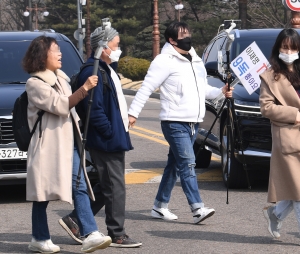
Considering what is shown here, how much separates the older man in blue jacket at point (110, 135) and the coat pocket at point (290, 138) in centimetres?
116

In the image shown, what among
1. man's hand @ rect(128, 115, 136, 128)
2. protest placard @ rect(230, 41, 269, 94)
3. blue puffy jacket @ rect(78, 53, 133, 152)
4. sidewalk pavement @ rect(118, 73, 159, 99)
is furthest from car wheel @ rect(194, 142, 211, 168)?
→ sidewalk pavement @ rect(118, 73, 159, 99)

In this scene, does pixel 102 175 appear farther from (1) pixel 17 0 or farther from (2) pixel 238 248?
(1) pixel 17 0

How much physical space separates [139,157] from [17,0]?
3120 inches

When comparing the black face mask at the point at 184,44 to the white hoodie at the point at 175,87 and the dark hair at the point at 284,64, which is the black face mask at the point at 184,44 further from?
the dark hair at the point at 284,64

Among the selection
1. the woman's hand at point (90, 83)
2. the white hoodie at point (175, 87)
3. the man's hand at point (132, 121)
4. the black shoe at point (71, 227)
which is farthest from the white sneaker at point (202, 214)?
the woman's hand at point (90, 83)

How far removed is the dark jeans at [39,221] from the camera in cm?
707

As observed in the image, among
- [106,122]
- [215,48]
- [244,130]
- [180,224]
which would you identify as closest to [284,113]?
[106,122]

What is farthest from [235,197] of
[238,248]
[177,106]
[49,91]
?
[49,91]

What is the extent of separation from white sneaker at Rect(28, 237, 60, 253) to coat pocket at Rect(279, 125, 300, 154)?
6.15 feet

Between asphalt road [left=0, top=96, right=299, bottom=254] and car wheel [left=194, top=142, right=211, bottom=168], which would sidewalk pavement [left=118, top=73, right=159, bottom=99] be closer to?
car wheel [left=194, top=142, right=211, bottom=168]

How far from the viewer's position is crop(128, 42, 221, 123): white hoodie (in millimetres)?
8312

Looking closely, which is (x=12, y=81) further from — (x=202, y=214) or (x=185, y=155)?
(x=202, y=214)

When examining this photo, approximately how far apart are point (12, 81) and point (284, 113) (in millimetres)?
4469

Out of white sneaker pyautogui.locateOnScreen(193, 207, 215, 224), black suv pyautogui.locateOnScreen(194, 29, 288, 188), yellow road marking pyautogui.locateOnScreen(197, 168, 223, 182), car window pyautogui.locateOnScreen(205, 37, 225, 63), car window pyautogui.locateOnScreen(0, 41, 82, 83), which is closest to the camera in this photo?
white sneaker pyautogui.locateOnScreen(193, 207, 215, 224)
